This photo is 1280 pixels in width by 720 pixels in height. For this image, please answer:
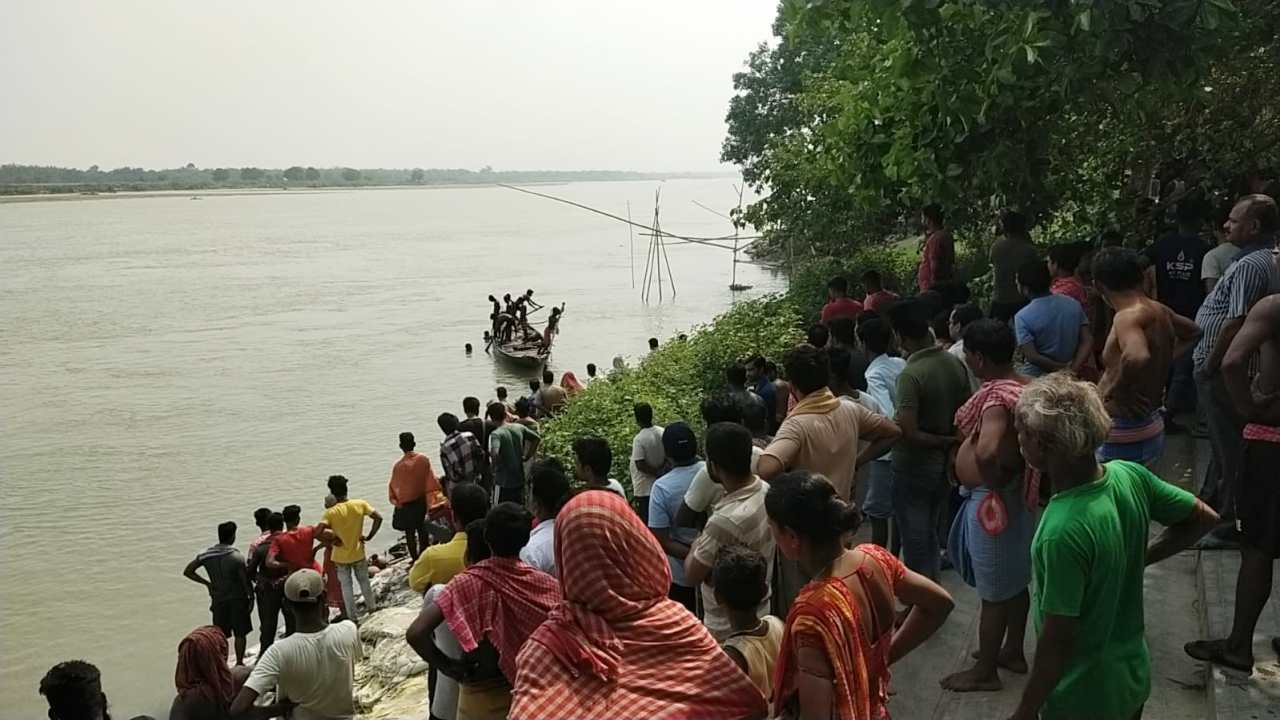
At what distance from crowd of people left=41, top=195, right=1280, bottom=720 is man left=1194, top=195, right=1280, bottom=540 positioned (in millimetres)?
13

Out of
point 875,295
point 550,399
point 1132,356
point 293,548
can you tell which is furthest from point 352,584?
point 1132,356

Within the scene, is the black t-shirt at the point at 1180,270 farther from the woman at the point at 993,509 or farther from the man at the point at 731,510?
the man at the point at 731,510

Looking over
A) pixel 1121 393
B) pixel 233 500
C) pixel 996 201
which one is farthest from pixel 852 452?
pixel 233 500

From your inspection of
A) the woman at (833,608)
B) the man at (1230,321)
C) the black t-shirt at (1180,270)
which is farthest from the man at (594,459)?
the black t-shirt at (1180,270)

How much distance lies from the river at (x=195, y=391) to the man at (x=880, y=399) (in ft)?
25.3

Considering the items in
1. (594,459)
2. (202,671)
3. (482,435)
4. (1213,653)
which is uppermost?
(594,459)

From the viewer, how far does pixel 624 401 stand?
9.17 metres

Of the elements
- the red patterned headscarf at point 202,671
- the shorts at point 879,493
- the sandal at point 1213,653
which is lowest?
the red patterned headscarf at point 202,671

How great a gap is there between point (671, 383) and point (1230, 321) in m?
5.96

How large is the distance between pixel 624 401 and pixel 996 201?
183 inches

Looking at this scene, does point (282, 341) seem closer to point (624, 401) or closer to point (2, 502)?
point (2, 502)

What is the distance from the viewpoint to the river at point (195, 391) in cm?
1262

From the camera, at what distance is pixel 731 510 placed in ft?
12.8

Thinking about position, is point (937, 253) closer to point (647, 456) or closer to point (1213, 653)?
point (647, 456)
